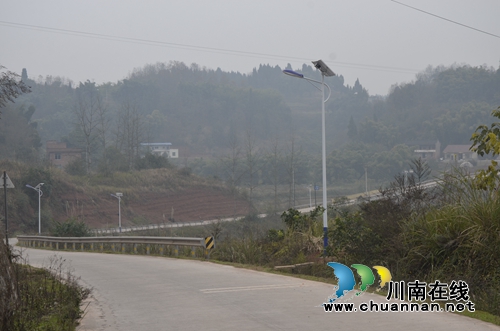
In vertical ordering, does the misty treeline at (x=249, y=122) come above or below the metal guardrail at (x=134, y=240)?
above

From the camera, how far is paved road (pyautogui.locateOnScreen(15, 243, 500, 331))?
9.76 meters

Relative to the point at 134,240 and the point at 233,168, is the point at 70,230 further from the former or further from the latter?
the point at 233,168

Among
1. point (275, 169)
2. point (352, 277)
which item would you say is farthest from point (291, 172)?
point (352, 277)

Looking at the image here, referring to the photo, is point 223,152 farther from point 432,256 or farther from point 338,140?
point 432,256

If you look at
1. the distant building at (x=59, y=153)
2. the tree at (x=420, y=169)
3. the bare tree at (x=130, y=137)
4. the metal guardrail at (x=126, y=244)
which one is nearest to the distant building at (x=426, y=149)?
the bare tree at (x=130, y=137)

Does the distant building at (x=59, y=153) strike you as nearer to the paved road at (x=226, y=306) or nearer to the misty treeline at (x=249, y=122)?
the misty treeline at (x=249, y=122)

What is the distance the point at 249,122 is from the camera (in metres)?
162

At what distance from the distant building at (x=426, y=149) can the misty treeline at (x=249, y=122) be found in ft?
5.36

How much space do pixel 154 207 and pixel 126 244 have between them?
187ft

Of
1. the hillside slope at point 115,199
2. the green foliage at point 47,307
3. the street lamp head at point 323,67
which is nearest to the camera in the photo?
the green foliage at point 47,307

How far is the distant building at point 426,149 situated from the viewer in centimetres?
11131

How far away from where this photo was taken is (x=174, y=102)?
550ft

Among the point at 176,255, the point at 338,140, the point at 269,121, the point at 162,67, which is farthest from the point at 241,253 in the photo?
the point at 162,67

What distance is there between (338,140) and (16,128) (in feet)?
246
